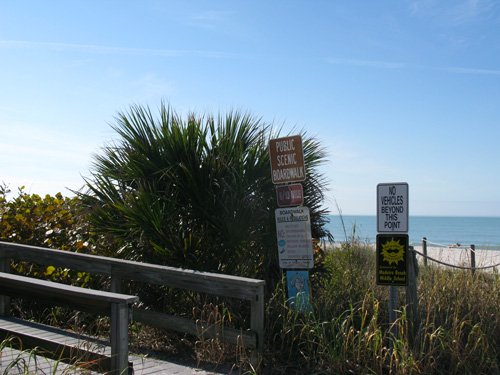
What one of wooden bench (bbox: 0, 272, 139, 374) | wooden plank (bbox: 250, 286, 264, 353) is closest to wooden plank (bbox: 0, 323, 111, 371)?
wooden bench (bbox: 0, 272, 139, 374)

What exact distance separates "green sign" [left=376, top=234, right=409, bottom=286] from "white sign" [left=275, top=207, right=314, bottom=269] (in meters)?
0.80

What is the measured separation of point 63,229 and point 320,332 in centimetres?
499

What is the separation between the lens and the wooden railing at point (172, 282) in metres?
5.87

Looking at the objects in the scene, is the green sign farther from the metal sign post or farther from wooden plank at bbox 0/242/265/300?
wooden plank at bbox 0/242/265/300

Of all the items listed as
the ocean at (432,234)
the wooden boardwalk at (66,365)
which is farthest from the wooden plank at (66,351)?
the ocean at (432,234)

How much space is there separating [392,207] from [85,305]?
3321 millimetres

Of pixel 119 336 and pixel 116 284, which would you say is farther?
pixel 116 284

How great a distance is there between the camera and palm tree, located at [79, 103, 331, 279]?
7.21m

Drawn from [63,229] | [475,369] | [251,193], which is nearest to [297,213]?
[251,193]

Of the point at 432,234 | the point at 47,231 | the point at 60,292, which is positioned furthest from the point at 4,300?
the point at 432,234

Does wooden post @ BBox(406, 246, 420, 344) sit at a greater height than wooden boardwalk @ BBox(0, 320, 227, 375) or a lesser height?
greater

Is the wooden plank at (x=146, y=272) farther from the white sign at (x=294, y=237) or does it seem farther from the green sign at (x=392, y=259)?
the green sign at (x=392, y=259)

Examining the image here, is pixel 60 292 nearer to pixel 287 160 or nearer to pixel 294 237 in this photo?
pixel 294 237

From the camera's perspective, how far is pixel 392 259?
6.39 metres
